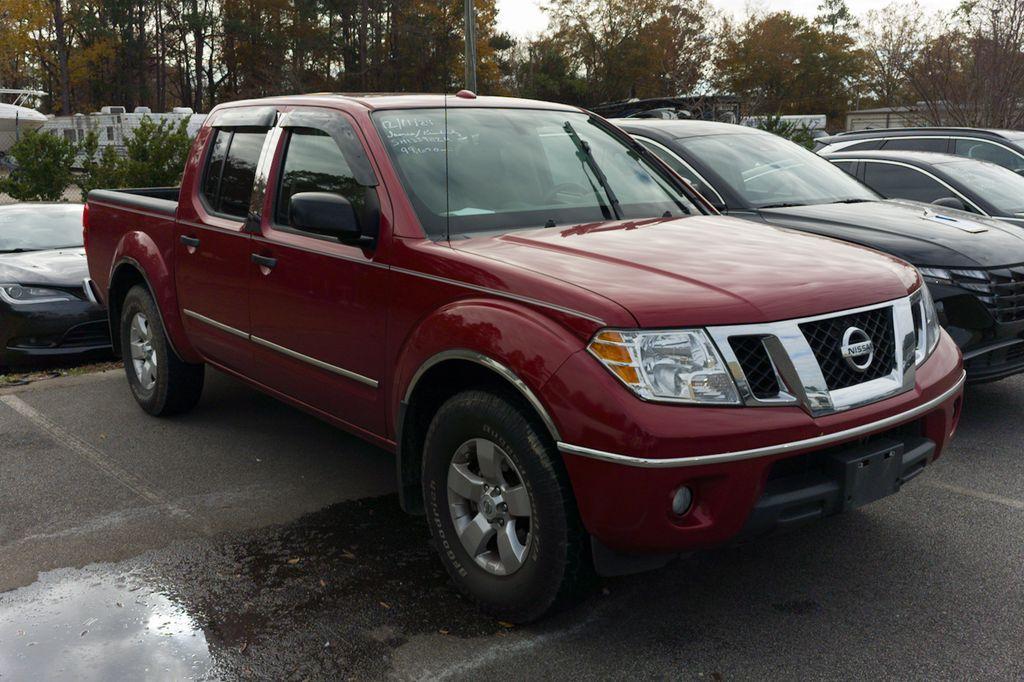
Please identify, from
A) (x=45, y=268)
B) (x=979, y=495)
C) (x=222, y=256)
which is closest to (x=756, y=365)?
(x=979, y=495)

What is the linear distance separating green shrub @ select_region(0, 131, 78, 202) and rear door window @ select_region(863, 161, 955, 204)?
13.8m

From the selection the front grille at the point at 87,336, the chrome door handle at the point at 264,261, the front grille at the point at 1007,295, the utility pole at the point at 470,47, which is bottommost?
the front grille at the point at 87,336

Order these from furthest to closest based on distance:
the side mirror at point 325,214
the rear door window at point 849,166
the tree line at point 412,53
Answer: the tree line at point 412,53 → the rear door window at point 849,166 → the side mirror at point 325,214

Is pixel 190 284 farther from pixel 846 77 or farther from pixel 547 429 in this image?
pixel 846 77

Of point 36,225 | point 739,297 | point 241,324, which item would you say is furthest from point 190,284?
point 36,225

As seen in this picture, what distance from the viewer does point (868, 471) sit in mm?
3203

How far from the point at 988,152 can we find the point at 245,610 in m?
10.5

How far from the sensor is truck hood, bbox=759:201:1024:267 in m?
5.53

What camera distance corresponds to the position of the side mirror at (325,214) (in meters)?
3.82

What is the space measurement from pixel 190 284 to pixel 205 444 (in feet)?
3.14

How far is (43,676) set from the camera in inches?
126

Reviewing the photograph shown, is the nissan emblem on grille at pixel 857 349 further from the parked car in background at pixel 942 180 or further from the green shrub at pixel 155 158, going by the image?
the green shrub at pixel 155 158

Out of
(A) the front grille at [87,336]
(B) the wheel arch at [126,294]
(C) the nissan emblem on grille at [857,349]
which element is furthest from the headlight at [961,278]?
(A) the front grille at [87,336]

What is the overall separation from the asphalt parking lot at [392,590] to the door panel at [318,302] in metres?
0.62
